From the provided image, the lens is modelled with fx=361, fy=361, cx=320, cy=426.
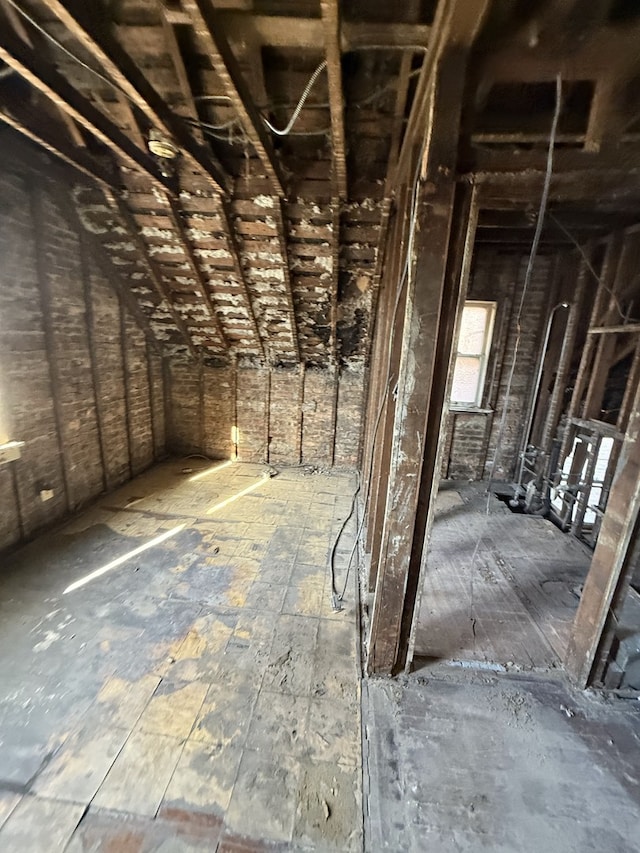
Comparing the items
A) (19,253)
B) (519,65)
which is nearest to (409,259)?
(519,65)

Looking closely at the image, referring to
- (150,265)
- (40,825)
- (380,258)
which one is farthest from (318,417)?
(40,825)

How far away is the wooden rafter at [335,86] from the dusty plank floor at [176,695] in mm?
3090

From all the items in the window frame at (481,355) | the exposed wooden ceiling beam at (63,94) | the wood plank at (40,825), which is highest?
the exposed wooden ceiling beam at (63,94)

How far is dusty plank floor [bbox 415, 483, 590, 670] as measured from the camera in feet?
7.70

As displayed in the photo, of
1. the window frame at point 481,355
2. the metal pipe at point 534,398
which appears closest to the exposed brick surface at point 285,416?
the window frame at point 481,355

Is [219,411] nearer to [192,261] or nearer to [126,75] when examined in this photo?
[192,261]

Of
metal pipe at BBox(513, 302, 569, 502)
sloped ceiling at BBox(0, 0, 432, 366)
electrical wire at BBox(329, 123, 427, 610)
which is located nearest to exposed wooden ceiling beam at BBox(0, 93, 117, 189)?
sloped ceiling at BBox(0, 0, 432, 366)

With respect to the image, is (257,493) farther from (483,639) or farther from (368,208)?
(368,208)

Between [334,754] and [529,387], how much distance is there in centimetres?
464

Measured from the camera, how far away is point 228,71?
66.6 inches

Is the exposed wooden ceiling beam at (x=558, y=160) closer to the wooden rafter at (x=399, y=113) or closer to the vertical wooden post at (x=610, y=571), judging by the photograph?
the wooden rafter at (x=399, y=113)

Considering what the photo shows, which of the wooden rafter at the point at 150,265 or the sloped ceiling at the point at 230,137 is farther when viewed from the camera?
the wooden rafter at the point at 150,265

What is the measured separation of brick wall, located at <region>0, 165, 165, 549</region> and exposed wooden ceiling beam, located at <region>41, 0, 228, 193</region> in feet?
5.03

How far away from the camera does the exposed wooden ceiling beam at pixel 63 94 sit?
1676 millimetres
